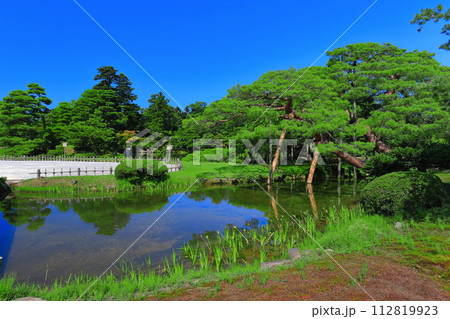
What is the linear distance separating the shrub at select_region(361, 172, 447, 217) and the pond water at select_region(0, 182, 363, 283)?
2.56m

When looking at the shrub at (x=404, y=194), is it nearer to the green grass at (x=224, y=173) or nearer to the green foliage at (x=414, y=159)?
the green foliage at (x=414, y=159)

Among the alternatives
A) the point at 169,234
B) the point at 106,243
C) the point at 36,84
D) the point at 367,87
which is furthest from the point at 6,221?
the point at 36,84

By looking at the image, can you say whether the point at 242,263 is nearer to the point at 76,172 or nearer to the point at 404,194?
the point at 404,194

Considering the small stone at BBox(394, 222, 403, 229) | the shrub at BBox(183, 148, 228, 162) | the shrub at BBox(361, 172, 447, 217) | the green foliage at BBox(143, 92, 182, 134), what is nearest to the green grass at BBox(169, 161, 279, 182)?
the shrub at BBox(183, 148, 228, 162)

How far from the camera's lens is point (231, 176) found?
2002cm

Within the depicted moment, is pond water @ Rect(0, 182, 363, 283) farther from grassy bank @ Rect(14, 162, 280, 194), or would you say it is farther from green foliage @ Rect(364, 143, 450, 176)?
green foliage @ Rect(364, 143, 450, 176)

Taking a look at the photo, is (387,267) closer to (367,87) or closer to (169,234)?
(169,234)

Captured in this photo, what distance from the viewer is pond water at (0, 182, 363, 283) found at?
5742mm

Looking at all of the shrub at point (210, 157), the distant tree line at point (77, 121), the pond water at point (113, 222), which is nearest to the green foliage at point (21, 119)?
the distant tree line at point (77, 121)

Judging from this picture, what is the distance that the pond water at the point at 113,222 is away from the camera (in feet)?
18.8

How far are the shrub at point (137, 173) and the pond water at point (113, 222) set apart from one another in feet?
5.88

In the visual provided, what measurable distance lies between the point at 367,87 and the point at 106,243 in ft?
60.0

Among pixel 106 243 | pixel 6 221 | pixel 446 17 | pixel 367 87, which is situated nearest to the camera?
pixel 446 17

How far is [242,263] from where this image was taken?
5.37 meters
